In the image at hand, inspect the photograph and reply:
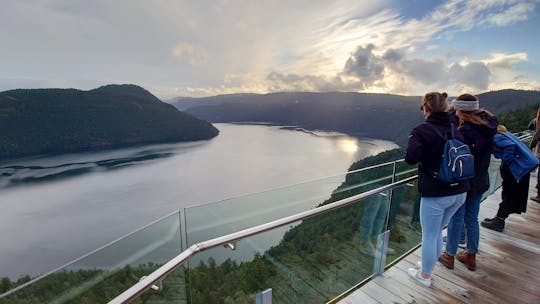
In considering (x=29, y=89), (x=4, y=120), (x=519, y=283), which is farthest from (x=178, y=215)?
(x=29, y=89)

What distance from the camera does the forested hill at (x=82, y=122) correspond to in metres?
75.2

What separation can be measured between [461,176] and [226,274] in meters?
1.42

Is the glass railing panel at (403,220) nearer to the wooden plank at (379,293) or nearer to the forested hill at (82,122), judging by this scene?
the wooden plank at (379,293)

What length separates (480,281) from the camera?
6.55ft

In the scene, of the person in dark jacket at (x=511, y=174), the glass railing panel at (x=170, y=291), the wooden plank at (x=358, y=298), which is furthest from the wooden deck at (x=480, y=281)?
the glass railing panel at (x=170, y=291)

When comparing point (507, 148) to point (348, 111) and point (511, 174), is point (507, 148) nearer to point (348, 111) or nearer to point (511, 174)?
point (511, 174)

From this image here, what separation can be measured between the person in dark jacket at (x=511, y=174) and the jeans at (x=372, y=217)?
120 centimetres

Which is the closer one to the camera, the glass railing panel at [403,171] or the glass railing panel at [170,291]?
the glass railing panel at [170,291]

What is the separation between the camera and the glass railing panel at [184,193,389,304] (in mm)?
1337

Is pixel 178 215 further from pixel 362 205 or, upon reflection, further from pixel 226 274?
pixel 362 205

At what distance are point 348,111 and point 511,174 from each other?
15136 centimetres

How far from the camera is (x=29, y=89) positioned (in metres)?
84.1

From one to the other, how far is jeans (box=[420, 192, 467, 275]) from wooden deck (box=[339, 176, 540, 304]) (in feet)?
0.96

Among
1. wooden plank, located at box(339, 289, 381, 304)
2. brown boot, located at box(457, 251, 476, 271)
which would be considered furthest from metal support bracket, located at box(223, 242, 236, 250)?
brown boot, located at box(457, 251, 476, 271)
